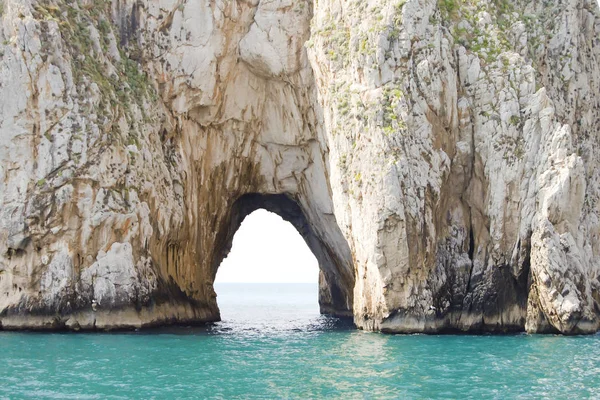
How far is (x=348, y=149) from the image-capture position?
4122cm

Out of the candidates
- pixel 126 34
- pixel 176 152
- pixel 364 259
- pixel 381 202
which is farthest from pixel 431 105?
pixel 126 34

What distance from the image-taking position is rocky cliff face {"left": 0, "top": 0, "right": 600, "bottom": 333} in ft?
124

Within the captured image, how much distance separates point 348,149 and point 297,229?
16.7 m

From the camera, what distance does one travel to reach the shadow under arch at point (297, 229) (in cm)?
5159

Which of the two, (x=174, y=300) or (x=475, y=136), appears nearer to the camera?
(x=475, y=136)

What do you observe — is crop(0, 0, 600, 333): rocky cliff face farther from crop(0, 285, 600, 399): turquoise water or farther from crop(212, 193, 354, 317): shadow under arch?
crop(212, 193, 354, 317): shadow under arch

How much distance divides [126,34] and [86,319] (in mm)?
18077

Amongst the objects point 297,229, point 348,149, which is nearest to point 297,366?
point 348,149

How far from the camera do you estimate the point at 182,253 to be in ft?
151

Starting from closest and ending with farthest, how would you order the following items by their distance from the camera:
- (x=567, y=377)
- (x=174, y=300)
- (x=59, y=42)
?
(x=567, y=377), (x=59, y=42), (x=174, y=300)

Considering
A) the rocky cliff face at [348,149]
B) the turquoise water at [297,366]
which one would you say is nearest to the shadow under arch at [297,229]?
the rocky cliff face at [348,149]

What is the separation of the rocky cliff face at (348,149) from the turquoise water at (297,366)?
2.88 meters

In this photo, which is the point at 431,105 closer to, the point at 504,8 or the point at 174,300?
the point at 504,8

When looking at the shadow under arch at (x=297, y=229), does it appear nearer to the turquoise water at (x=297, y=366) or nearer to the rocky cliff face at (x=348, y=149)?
the rocky cliff face at (x=348, y=149)
